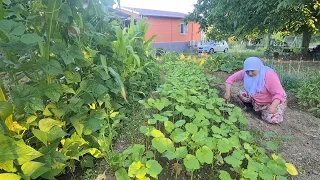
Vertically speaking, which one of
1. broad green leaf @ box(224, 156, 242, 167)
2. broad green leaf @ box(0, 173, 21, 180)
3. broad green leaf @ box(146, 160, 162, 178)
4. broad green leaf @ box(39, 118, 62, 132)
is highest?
broad green leaf @ box(39, 118, 62, 132)

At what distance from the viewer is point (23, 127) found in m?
1.41

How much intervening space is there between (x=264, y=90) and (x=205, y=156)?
6.58ft

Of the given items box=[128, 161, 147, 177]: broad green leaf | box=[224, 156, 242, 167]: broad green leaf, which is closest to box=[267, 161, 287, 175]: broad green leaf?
box=[224, 156, 242, 167]: broad green leaf

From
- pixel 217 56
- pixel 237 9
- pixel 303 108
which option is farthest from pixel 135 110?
pixel 237 9

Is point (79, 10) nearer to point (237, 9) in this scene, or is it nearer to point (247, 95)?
point (247, 95)

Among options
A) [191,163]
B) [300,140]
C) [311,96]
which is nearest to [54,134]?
[191,163]

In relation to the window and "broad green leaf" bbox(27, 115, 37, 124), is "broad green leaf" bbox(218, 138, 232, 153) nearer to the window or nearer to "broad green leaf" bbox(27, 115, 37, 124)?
"broad green leaf" bbox(27, 115, 37, 124)

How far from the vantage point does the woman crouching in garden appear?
9.85 feet

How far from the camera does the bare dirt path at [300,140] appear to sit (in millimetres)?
1961

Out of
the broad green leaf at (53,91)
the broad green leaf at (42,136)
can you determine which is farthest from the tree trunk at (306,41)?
the broad green leaf at (42,136)

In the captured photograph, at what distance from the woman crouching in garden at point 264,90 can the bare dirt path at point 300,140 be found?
17 cm

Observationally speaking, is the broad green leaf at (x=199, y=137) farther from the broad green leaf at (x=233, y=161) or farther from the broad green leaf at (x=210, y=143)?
the broad green leaf at (x=233, y=161)

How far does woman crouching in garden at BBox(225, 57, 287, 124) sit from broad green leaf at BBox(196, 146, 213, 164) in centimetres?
170

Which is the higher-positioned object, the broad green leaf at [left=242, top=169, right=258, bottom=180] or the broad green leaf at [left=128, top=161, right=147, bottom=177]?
the broad green leaf at [left=128, top=161, right=147, bottom=177]
